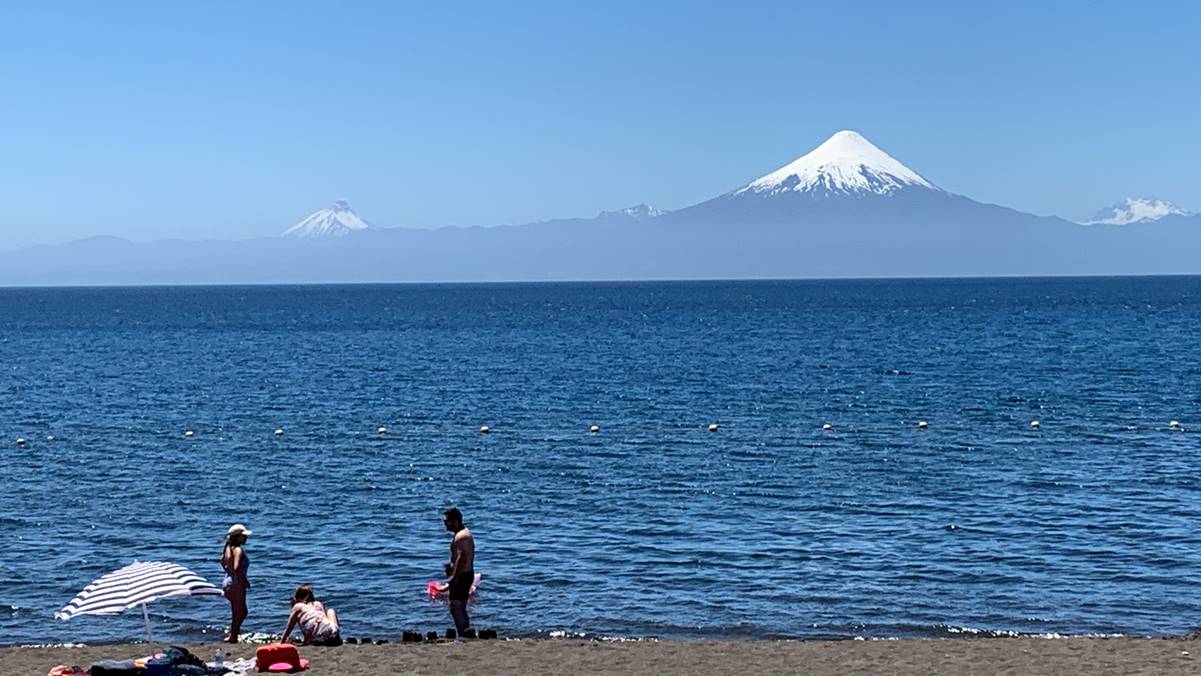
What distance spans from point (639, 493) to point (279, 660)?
18192 millimetres

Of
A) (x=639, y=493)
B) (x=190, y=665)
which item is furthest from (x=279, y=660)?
(x=639, y=493)

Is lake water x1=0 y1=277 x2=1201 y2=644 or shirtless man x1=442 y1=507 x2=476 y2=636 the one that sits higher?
shirtless man x1=442 y1=507 x2=476 y2=636

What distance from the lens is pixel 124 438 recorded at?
4850 cm

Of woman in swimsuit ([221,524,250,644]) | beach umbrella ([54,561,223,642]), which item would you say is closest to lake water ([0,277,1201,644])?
woman in swimsuit ([221,524,250,644])

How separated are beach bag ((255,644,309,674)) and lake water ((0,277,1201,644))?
16.9 ft

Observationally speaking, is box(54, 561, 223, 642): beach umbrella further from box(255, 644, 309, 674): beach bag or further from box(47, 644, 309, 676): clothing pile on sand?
box(255, 644, 309, 674): beach bag

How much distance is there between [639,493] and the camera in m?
35.3

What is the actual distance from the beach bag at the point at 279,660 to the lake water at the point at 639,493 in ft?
16.9

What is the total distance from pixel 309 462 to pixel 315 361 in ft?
158

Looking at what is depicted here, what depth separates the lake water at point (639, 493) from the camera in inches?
959

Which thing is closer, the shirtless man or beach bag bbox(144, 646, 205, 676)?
beach bag bbox(144, 646, 205, 676)

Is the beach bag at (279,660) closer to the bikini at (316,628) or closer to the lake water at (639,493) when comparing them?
the bikini at (316,628)

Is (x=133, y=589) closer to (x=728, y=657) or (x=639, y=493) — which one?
(x=728, y=657)

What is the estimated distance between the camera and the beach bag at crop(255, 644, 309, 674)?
58.0ft
